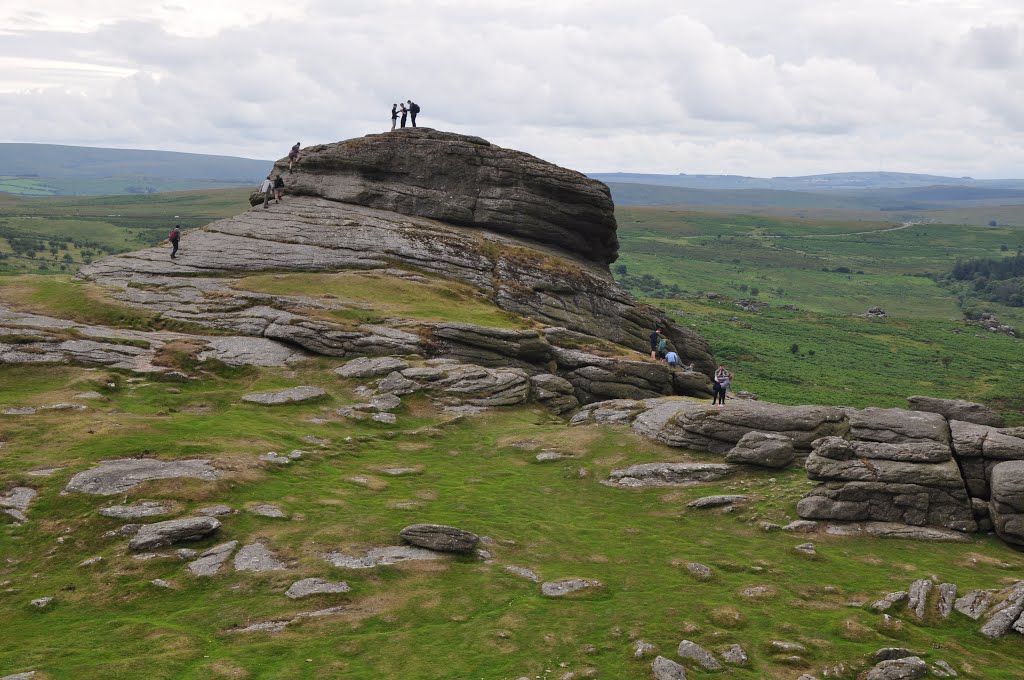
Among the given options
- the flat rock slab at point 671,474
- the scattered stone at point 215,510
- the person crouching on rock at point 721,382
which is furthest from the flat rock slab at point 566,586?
the person crouching on rock at point 721,382

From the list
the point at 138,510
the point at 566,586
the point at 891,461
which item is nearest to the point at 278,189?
the point at 138,510

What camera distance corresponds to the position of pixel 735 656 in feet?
75.0

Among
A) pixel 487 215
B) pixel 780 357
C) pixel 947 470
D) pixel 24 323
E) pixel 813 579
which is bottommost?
pixel 780 357

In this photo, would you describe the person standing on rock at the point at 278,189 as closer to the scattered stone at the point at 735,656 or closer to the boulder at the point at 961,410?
the boulder at the point at 961,410

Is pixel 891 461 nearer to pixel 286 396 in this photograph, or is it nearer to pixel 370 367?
pixel 370 367

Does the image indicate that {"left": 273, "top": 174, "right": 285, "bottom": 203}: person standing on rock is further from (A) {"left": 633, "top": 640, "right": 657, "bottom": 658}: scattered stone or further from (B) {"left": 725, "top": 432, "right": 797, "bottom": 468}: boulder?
(A) {"left": 633, "top": 640, "right": 657, "bottom": 658}: scattered stone

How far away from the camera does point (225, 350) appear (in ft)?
166

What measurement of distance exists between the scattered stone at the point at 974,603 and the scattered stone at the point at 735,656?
8.99 meters

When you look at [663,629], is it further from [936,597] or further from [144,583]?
[144,583]

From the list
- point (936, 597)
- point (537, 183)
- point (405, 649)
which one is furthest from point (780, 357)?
point (405, 649)

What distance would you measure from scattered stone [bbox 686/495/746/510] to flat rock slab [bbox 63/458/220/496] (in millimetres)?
22309

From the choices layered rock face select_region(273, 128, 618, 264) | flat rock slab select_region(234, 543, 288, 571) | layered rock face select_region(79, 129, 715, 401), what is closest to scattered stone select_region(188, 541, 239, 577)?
flat rock slab select_region(234, 543, 288, 571)

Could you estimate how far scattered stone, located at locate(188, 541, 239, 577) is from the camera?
2659 cm

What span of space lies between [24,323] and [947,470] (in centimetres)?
5457
